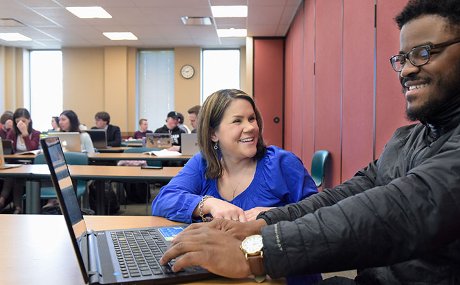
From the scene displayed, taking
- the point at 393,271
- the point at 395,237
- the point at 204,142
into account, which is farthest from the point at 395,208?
the point at 204,142

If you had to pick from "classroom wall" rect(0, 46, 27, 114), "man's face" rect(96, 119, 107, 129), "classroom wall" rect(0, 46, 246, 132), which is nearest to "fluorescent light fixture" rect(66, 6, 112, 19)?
"man's face" rect(96, 119, 107, 129)

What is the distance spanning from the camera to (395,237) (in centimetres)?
70

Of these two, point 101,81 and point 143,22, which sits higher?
point 143,22

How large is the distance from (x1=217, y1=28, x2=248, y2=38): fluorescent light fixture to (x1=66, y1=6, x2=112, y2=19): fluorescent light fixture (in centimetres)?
233

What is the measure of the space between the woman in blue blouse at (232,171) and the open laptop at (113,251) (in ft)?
1.01

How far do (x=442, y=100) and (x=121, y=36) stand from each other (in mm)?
8590

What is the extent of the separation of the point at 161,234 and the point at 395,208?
704mm

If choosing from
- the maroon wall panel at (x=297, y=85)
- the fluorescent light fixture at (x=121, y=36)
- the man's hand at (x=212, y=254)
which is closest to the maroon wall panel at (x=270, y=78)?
the maroon wall panel at (x=297, y=85)

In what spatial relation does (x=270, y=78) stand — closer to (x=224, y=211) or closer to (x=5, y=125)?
(x=5, y=125)

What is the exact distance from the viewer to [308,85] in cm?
542

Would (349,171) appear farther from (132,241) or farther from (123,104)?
(123,104)

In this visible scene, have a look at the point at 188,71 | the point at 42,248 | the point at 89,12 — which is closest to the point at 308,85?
the point at 89,12

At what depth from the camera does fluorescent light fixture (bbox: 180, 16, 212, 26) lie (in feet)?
23.0

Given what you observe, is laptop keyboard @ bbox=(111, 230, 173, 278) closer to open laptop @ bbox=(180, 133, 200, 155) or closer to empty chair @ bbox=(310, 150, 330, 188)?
empty chair @ bbox=(310, 150, 330, 188)
